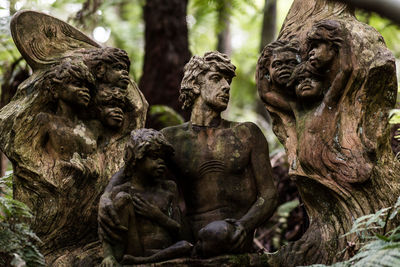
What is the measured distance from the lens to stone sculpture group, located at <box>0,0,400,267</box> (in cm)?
522

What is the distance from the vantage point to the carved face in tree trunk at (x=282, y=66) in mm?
5832

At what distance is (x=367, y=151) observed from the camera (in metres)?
5.23

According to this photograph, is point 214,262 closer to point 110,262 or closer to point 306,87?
point 110,262

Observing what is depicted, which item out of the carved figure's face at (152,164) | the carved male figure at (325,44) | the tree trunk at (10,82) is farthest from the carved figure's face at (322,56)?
the tree trunk at (10,82)

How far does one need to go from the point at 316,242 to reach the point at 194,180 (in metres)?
1.27

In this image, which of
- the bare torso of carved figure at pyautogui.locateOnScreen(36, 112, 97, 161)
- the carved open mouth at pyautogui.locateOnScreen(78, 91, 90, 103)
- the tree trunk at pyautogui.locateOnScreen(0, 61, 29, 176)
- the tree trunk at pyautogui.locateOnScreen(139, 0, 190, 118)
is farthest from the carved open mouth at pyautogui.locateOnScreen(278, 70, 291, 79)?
the tree trunk at pyautogui.locateOnScreen(139, 0, 190, 118)

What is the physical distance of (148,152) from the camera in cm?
532

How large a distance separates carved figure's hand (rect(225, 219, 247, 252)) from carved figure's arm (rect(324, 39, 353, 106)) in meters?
1.38

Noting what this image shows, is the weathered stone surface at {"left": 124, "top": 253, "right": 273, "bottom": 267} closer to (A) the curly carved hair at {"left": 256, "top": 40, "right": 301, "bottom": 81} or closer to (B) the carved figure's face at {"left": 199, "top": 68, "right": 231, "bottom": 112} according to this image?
(B) the carved figure's face at {"left": 199, "top": 68, "right": 231, "bottom": 112}

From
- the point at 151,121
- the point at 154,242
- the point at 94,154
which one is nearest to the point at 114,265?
the point at 154,242

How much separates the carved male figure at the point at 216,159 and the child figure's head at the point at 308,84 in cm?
60

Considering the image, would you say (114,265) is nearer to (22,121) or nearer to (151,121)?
(22,121)

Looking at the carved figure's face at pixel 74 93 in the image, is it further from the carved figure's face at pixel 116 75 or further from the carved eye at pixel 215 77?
the carved eye at pixel 215 77

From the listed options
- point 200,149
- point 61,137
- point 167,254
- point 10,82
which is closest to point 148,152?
point 200,149
